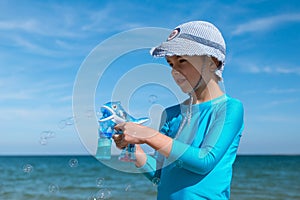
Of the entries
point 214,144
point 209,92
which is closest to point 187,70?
point 209,92

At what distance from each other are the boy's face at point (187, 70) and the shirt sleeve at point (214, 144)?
0.16 m

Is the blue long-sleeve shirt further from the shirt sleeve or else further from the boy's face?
the boy's face

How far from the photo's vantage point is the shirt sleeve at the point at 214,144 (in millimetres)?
1913

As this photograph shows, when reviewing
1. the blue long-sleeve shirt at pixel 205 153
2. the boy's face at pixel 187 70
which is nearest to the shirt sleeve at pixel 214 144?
the blue long-sleeve shirt at pixel 205 153

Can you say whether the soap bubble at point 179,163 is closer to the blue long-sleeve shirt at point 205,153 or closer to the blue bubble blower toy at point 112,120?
the blue long-sleeve shirt at point 205,153

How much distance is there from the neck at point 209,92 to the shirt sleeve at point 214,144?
0.07 m

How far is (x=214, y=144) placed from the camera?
1.96 metres

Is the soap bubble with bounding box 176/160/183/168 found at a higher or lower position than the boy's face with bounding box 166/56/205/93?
lower

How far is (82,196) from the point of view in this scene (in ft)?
45.9

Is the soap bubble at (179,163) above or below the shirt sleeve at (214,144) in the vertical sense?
below

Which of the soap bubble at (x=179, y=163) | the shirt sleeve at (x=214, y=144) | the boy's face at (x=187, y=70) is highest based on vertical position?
the boy's face at (x=187, y=70)

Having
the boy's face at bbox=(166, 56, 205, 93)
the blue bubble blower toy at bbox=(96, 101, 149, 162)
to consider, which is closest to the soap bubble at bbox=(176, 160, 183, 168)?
the blue bubble blower toy at bbox=(96, 101, 149, 162)

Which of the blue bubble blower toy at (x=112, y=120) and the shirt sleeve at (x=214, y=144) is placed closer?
the shirt sleeve at (x=214, y=144)

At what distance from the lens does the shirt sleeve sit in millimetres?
1913
